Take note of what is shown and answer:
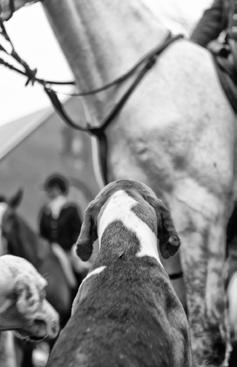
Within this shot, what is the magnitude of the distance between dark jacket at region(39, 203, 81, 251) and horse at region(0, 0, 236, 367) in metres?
5.25

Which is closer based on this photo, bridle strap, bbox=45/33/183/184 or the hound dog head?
the hound dog head

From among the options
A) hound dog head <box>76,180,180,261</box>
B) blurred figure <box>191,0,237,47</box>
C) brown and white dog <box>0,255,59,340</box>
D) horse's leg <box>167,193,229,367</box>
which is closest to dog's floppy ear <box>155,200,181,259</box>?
hound dog head <box>76,180,180,261</box>

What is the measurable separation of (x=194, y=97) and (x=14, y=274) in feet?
5.81

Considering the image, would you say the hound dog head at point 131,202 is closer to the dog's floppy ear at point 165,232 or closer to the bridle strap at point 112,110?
the dog's floppy ear at point 165,232

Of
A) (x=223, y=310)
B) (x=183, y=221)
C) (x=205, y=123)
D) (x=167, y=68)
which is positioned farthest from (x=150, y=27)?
(x=223, y=310)

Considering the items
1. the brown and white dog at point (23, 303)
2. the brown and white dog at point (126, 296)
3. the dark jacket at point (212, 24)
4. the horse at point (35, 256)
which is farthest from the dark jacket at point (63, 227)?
the brown and white dog at point (126, 296)

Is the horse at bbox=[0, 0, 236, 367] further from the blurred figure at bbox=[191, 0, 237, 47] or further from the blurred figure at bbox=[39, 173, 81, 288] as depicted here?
the blurred figure at bbox=[39, 173, 81, 288]

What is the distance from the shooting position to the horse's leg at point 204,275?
15.0 feet

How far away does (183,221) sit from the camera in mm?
4668

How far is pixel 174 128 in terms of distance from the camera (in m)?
4.74

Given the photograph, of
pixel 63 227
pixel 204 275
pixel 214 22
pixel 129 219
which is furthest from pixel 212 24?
pixel 63 227

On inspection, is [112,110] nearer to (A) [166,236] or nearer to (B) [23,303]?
(A) [166,236]

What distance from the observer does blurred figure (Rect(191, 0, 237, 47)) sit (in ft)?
18.6

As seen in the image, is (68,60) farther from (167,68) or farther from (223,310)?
(223,310)
